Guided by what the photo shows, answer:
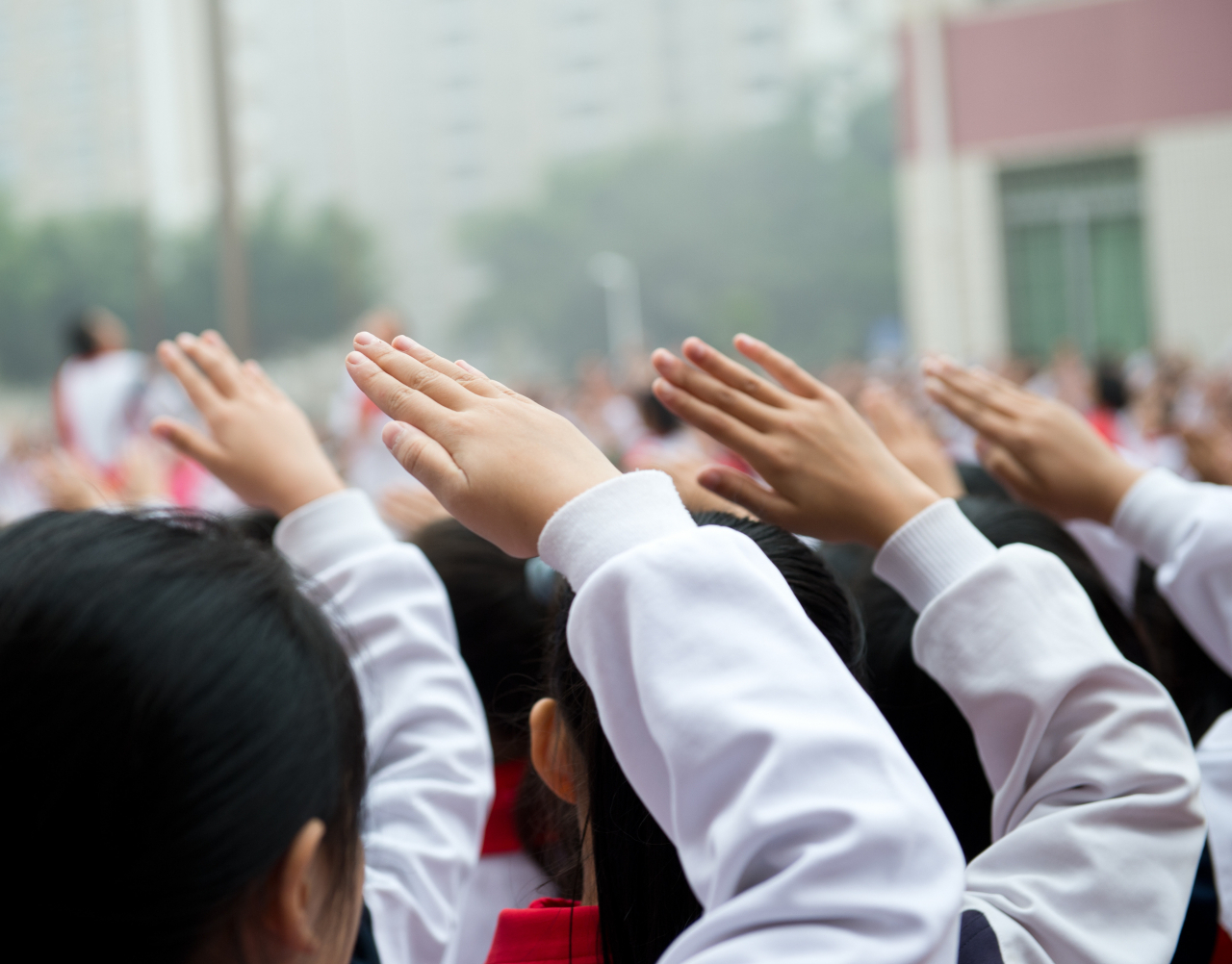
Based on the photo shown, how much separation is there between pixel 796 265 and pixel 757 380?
59.9 feet

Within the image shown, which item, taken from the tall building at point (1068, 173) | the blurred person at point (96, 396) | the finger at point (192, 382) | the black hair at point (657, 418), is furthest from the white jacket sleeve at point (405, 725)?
the tall building at point (1068, 173)

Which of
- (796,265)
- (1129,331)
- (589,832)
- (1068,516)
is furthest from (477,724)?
(796,265)

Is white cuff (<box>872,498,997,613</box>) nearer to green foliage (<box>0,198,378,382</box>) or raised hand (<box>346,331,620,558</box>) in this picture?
raised hand (<box>346,331,620,558</box>)

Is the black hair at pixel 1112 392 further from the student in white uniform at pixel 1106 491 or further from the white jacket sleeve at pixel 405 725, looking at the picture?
the white jacket sleeve at pixel 405 725

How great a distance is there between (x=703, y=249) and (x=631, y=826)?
19051 mm

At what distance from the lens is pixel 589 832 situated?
727 mm

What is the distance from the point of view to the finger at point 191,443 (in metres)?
1.14

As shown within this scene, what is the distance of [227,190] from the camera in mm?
5637

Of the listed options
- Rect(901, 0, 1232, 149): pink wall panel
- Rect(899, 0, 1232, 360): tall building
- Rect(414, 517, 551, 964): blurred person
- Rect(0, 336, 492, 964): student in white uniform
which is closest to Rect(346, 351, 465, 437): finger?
Rect(0, 336, 492, 964): student in white uniform

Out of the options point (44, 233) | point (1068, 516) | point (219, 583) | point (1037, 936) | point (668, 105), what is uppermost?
point (668, 105)

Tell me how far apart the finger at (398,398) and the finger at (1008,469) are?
711 millimetres

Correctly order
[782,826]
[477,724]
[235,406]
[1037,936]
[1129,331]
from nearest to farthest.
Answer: [782,826]
[1037,936]
[477,724]
[235,406]
[1129,331]

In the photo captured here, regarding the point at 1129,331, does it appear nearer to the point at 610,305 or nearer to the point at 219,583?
the point at 610,305

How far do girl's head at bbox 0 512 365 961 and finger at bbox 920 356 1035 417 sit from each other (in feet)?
2.65
